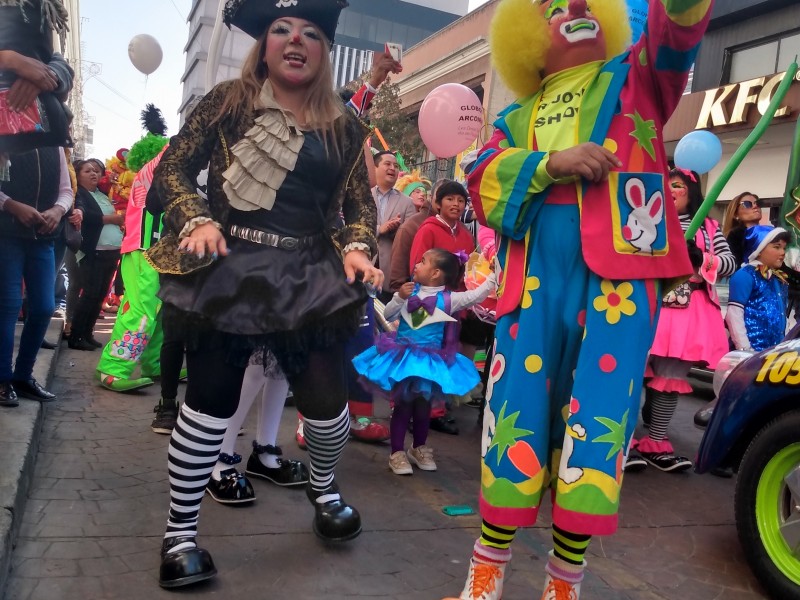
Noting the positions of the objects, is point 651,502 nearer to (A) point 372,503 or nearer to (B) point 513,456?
(A) point 372,503

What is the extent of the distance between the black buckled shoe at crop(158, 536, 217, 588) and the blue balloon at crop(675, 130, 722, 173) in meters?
4.80

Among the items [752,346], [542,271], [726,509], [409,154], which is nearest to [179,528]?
[542,271]

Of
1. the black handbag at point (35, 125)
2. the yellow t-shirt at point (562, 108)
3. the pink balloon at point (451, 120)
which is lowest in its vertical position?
the black handbag at point (35, 125)

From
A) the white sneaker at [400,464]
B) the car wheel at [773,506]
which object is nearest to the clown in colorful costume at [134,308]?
the white sneaker at [400,464]

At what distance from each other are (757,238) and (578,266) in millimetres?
4109

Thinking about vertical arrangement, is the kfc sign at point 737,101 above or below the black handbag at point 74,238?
above

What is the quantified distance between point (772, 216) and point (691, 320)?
9.86 metres

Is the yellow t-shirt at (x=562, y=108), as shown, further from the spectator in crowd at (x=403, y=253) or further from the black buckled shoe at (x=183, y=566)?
the spectator in crowd at (x=403, y=253)

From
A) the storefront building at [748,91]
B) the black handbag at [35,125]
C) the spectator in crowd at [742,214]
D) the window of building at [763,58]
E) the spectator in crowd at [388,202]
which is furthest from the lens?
the window of building at [763,58]

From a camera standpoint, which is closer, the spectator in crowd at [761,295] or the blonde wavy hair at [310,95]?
the blonde wavy hair at [310,95]

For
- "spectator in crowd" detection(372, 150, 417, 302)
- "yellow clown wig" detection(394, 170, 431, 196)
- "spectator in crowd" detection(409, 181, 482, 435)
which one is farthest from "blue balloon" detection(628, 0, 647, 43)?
"yellow clown wig" detection(394, 170, 431, 196)

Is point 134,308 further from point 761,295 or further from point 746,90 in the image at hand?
point 746,90

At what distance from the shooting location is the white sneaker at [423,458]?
3918 mm

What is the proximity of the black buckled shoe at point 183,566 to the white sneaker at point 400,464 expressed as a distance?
152cm
